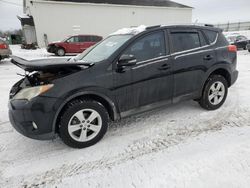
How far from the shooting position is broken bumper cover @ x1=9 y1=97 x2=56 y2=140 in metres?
2.58

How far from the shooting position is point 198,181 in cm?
221

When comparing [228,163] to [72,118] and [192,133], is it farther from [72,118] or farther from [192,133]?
[72,118]

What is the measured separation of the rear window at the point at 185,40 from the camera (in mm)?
3544

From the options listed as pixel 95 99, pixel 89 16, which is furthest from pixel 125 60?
pixel 89 16

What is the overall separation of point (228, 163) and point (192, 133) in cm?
79

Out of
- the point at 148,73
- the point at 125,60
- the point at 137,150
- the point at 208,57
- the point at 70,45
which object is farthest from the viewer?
the point at 70,45

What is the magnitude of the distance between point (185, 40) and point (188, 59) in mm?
384

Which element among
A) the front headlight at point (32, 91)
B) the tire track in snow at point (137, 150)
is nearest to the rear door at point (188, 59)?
the tire track in snow at point (137, 150)

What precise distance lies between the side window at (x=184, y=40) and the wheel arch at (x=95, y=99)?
1.56 m

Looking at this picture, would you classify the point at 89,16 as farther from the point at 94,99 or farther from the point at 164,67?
the point at 94,99

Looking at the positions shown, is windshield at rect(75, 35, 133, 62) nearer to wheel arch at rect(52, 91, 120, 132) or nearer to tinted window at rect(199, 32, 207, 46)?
wheel arch at rect(52, 91, 120, 132)

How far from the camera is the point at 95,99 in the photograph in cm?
296

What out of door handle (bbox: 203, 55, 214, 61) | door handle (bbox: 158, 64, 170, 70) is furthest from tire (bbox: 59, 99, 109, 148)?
door handle (bbox: 203, 55, 214, 61)

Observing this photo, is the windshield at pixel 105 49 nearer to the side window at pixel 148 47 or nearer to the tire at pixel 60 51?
the side window at pixel 148 47
